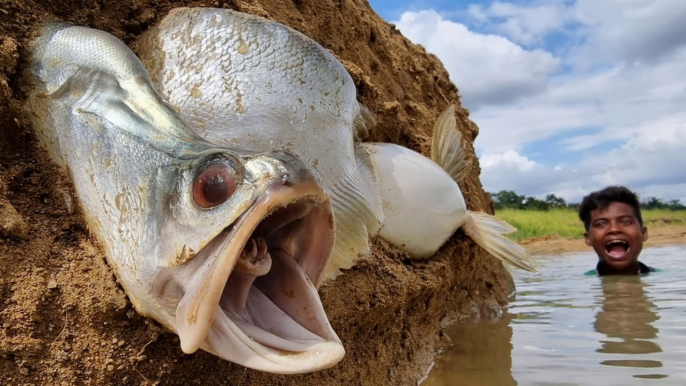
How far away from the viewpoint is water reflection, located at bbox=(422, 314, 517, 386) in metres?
2.50

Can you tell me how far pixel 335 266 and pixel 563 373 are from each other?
115cm

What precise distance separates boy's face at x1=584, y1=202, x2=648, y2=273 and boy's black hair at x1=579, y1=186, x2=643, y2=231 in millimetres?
52

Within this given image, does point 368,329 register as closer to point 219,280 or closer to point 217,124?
point 217,124

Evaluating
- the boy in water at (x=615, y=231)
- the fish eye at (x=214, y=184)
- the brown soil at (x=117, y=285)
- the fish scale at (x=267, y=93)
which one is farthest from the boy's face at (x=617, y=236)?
the fish eye at (x=214, y=184)

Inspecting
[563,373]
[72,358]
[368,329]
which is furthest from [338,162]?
[563,373]

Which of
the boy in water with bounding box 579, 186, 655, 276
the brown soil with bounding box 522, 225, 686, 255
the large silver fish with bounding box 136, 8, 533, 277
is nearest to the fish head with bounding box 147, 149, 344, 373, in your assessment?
the large silver fish with bounding box 136, 8, 533, 277

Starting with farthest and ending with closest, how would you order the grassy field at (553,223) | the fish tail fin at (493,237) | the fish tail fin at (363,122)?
the grassy field at (553,223)
the fish tail fin at (493,237)
the fish tail fin at (363,122)

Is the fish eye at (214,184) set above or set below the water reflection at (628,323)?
above

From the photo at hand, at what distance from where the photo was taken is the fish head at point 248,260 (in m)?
1.08

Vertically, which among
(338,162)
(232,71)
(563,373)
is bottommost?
(563,373)

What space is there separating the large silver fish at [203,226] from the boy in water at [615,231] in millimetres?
5722

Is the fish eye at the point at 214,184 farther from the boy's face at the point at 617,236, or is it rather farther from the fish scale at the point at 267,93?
the boy's face at the point at 617,236

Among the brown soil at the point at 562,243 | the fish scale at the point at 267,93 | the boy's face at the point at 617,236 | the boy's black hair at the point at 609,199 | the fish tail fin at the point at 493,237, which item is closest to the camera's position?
the fish scale at the point at 267,93

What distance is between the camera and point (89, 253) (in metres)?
1.59
